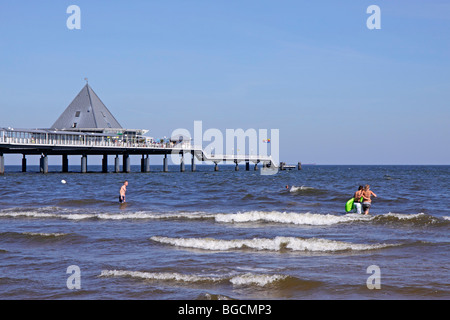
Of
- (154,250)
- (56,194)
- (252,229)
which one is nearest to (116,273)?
(154,250)

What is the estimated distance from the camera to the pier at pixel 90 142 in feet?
209

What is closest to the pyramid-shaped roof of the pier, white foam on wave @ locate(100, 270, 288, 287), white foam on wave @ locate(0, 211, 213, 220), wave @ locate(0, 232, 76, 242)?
the pier

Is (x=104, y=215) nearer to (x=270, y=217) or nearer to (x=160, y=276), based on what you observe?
(x=270, y=217)

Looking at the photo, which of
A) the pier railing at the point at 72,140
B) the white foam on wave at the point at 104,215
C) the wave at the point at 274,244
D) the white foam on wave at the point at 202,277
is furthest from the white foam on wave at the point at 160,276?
the pier railing at the point at 72,140

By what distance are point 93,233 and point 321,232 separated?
765 cm

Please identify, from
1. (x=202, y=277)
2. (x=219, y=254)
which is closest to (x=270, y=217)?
Answer: (x=219, y=254)

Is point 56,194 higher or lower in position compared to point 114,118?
lower

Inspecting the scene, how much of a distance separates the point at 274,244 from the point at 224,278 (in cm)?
431

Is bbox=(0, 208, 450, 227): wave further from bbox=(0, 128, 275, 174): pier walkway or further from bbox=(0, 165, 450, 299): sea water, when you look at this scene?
bbox=(0, 128, 275, 174): pier walkway
